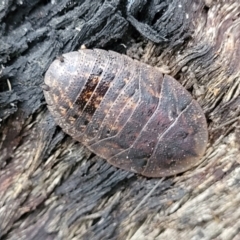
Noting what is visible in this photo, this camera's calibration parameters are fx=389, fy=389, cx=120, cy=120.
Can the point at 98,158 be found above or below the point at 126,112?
below

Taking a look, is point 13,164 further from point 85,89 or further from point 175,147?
point 175,147

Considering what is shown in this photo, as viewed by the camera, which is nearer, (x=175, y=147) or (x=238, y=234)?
(x=238, y=234)

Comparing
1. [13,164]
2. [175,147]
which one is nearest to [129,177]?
[175,147]

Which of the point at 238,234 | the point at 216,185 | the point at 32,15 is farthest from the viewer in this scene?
the point at 32,15

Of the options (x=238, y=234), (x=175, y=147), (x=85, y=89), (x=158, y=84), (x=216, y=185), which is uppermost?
(x=85, y=89)
